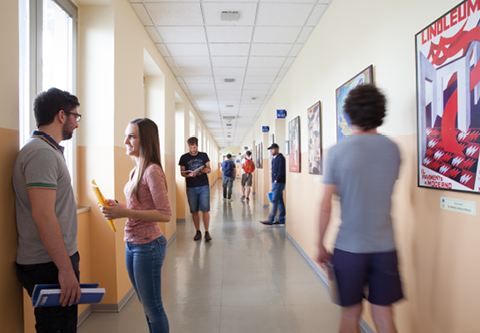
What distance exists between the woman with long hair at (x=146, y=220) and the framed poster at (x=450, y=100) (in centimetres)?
145

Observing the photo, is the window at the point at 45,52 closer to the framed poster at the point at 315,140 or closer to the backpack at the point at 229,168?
the framed poster at the point at 315,140

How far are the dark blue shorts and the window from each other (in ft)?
7.06

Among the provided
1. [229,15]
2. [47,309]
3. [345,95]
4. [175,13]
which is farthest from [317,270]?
[175,13]

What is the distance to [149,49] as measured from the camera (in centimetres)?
371

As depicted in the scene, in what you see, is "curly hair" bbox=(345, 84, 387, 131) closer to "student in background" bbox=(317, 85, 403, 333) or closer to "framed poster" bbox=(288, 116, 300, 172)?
"student in background" bbox=(317, 85, 403, 333)

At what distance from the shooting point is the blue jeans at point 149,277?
1495mm

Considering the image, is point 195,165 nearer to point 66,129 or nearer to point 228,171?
point 66,129

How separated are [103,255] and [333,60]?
9.78ft

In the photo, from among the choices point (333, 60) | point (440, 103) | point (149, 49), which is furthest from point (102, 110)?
point (440, 103)

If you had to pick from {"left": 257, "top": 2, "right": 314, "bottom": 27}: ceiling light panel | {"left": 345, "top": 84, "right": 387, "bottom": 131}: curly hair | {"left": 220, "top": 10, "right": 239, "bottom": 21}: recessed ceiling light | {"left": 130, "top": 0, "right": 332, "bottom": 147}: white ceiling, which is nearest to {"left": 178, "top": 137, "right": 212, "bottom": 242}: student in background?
{"left": 130, "top": 0, "right": 332, "bottom": 147}: white ceiling

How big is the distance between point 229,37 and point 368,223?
327 cm

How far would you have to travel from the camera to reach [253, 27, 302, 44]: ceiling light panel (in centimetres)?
354

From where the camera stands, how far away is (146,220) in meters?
1.47

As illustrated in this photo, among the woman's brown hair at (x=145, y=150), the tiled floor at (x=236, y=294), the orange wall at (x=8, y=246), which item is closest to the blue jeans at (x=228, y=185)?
the tiled floor at (x=236, y=294)
